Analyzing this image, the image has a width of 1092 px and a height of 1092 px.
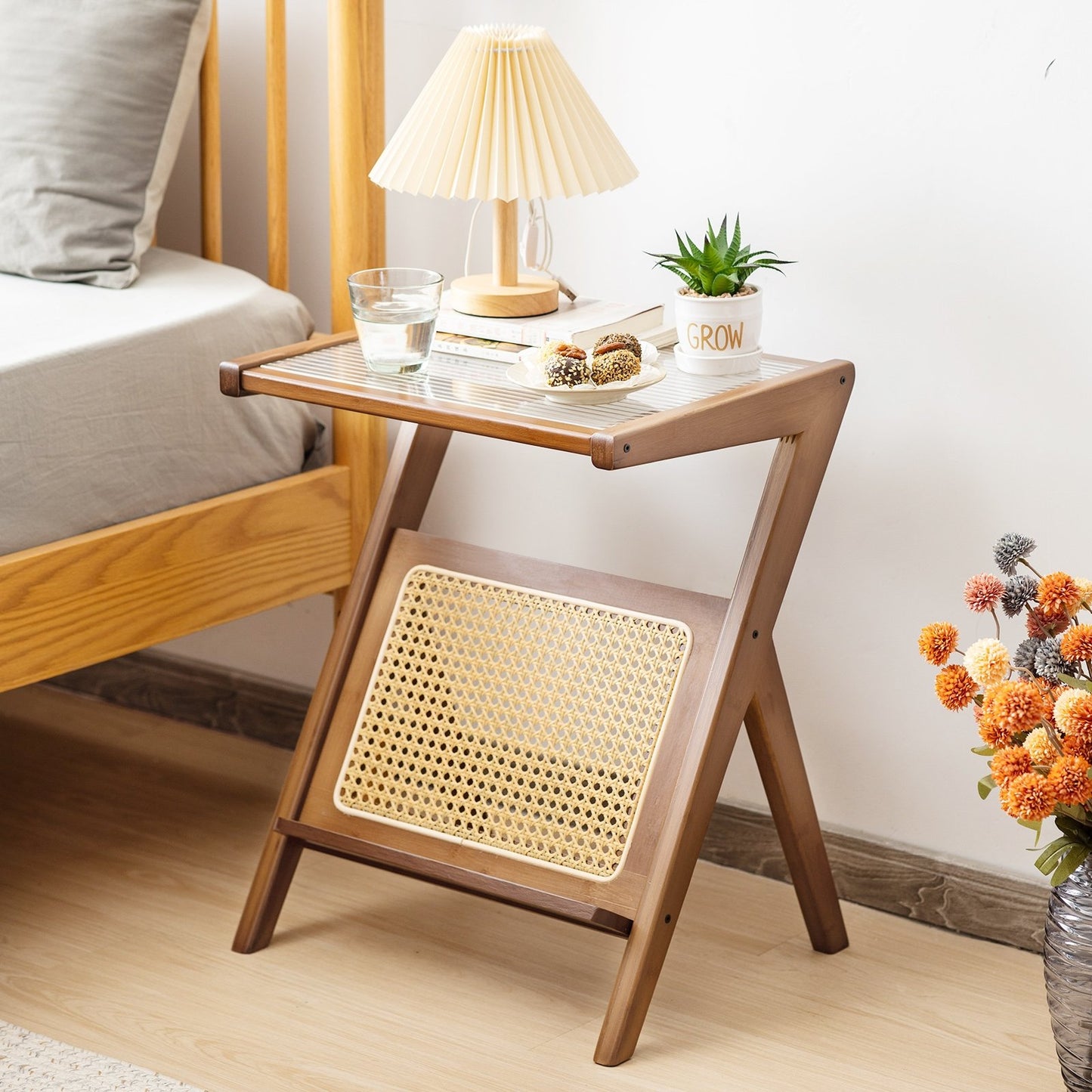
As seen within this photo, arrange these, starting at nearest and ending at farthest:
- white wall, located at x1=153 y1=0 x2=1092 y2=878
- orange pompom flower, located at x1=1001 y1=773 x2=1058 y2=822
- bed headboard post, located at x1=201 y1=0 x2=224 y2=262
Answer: orange pompom flower, located at x1=1001 y1=773 x2=1058 y2=822, white wall, located at x1=153 y1=0 x2=1092 y2=878, bed headboard post, located at x1=201 y1=0 x2=224 y2=262

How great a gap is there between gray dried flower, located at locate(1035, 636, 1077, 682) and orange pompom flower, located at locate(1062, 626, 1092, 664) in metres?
0.02

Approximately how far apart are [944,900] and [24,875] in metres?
1.00

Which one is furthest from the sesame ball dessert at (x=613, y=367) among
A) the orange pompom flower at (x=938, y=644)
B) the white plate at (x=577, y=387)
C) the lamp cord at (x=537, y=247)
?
the orange pompom flower at (x=938, y=644)

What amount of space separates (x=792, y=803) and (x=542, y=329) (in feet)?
1.72

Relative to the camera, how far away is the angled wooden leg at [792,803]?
146cm

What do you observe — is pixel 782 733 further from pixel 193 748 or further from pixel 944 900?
pixel 193 748

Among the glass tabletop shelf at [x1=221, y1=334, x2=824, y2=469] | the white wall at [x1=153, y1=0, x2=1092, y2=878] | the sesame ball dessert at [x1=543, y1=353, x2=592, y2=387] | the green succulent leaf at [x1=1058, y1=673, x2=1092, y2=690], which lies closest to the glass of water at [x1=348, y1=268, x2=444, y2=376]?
the glass tabletop shelf at [x1=221, y1=334, x2=824, y2=469]

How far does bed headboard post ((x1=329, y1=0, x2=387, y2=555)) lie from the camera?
163 centimetres

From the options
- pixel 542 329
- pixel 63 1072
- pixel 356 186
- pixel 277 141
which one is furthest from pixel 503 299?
pixel 63 1072

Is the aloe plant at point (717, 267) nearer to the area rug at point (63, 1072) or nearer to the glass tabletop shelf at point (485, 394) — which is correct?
the glass tabletop shelf at point (485, 394)

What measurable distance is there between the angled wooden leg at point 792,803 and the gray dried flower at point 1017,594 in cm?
24

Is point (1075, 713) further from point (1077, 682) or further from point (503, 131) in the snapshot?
point (503, 131)

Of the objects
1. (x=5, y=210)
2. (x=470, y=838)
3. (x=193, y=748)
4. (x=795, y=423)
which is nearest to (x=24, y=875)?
(x=193, y=748)

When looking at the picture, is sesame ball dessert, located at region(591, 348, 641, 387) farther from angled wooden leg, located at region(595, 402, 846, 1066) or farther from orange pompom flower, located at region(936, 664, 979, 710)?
orange pompom flower, located at region(936, 664, 979, 710)
